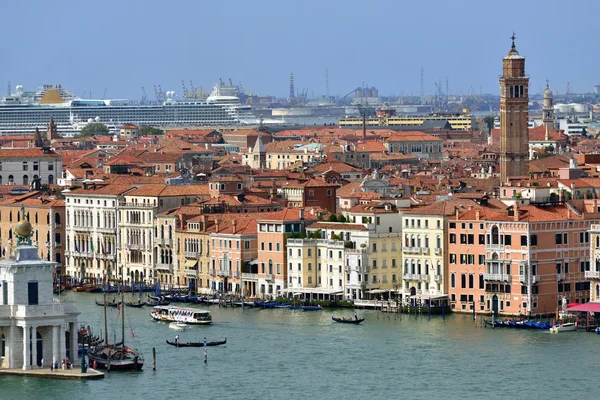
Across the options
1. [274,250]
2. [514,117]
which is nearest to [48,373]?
[274,250]

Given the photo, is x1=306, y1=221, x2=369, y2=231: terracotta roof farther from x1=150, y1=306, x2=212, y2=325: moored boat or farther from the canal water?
x1=150, y1=306, x2=212, y2=325: moored boat

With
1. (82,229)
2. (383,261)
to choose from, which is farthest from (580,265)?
(82,229)

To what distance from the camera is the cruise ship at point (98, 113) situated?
14100 cm

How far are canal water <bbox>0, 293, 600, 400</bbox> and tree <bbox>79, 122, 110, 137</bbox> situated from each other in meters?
86.1

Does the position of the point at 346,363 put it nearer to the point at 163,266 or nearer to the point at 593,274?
the point at 593,274

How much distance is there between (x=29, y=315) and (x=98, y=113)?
115 meters

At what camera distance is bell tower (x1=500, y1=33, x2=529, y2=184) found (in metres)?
57.6

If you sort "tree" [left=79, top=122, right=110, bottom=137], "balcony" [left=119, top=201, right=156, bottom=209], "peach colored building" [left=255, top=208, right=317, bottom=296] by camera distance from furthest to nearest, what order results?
1. "tree" [left=79, top=122, right=110, bottom=137]
2. "balcony" [left=119, top=201, right=156, bottom=209]
3. "peach colored building" [left=255, top=208, right=317, bottom=296]

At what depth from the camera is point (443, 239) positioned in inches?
1663

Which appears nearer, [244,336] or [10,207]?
[244,336]

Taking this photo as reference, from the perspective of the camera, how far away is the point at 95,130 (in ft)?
425

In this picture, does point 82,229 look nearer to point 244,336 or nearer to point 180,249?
point 180,249

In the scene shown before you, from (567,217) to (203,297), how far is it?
8619 mm

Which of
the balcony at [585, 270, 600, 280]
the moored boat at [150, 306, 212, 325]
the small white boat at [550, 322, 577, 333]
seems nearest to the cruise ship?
the moored boat at [150, 306, 212, 325]
